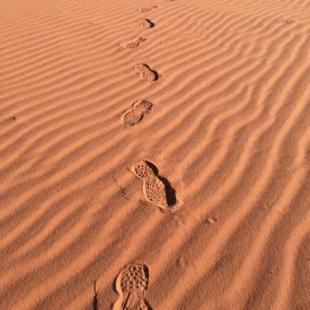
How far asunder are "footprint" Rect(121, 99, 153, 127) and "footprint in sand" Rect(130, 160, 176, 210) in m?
0.51

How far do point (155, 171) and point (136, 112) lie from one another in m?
0.76

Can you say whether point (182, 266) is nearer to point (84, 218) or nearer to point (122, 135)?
point (84, 218)

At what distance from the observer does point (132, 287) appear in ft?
6.20

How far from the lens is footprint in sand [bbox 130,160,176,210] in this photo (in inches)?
92.0

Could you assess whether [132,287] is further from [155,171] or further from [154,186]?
[155,171]

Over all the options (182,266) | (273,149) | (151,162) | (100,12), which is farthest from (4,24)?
(182,266)

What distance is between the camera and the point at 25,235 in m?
2.17

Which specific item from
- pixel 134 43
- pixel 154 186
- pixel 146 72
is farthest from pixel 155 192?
pixel 134 43

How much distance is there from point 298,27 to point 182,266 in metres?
3.81

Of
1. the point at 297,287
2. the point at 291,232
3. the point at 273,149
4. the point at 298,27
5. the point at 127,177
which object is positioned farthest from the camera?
the point at 298,27

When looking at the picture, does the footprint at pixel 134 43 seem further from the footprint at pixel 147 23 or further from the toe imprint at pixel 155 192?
the toe imprint at pixel 155 192

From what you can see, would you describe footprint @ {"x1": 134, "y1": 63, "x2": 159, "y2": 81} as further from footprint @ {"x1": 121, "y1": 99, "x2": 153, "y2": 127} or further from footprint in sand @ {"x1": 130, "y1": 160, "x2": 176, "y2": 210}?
footprint in sand @ {"x1": 130, "y1": 160, "x2": 176, "y2": 210}

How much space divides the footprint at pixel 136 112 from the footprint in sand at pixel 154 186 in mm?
506

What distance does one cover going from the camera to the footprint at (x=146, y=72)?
143 inches
